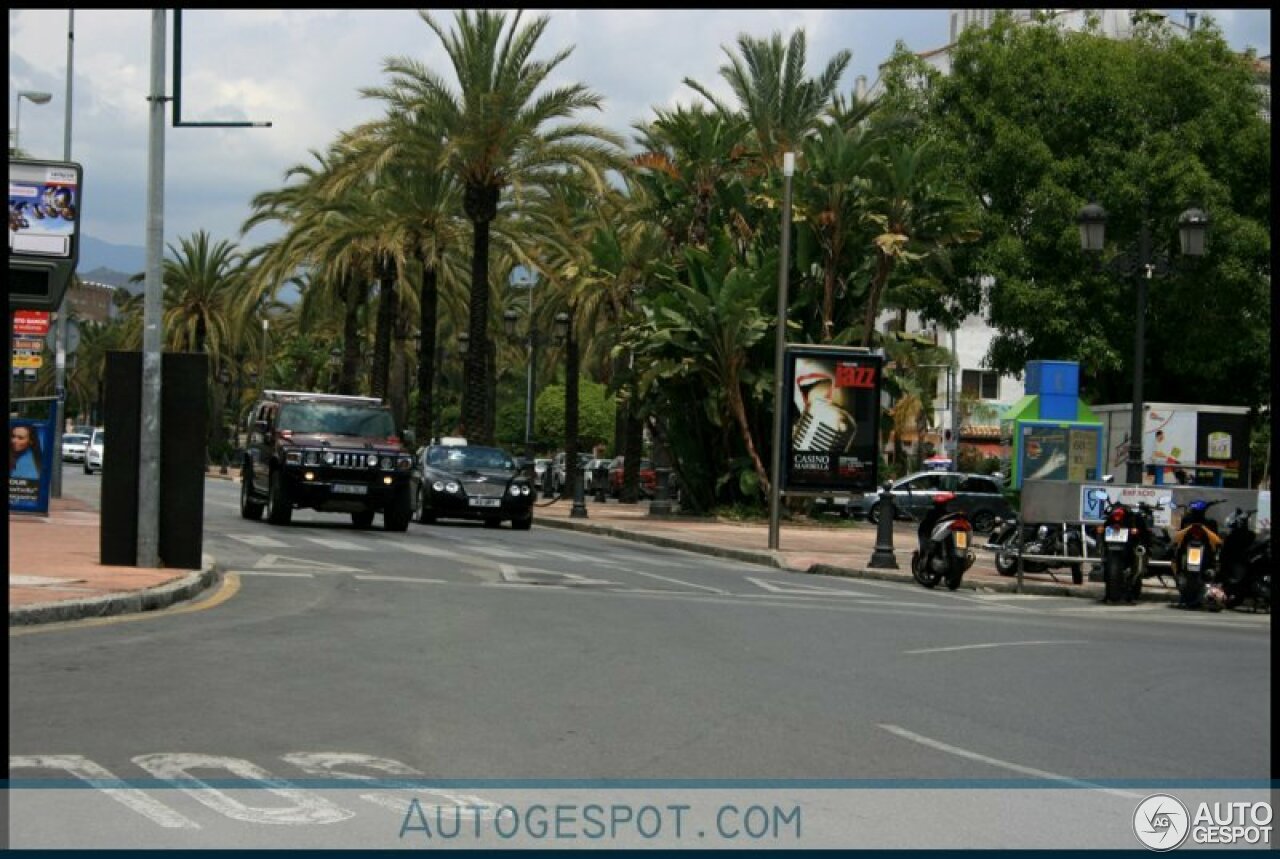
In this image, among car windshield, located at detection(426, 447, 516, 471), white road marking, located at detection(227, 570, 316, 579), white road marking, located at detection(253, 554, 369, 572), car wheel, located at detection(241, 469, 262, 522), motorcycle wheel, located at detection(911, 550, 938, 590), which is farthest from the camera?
car windshield, located at detection(426, 447, 516, 471)

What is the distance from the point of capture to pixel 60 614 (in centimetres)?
1348

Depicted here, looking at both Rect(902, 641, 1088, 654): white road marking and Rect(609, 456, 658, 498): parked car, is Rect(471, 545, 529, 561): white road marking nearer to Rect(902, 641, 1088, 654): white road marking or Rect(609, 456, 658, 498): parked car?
Rect(902, 641, 1088, 654): white road marking

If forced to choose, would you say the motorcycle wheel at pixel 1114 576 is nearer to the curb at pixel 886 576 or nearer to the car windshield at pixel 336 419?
the curb at pixel 886 576

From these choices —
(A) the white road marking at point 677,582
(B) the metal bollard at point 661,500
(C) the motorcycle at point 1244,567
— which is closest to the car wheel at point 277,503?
(A) the white road marking at point 677,582

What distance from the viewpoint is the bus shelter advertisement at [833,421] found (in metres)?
34.4

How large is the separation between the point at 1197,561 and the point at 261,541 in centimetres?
1274

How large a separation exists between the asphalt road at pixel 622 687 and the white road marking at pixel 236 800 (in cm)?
4

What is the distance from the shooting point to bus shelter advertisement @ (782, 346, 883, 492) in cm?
3441

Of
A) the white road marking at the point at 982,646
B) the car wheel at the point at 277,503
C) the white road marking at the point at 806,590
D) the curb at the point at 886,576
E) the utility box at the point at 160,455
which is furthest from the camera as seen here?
the car wheel at the point at 277,503

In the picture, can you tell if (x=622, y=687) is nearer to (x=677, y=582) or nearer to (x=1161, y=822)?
(x=1161, y=822)

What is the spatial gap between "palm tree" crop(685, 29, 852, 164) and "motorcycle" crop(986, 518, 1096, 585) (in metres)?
20.8

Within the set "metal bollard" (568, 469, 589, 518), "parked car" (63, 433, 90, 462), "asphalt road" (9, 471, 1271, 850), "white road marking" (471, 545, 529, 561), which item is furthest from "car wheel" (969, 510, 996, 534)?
"parked car" (63, 433, 90, 462)

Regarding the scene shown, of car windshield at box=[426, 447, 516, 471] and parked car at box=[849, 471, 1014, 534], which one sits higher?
car windshield at box=[426, 447, 516, 471]

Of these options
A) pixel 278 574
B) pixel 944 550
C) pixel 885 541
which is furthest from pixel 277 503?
pixel 944 550
